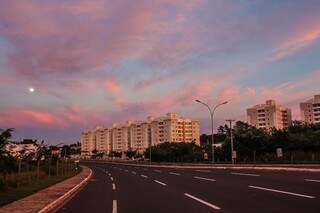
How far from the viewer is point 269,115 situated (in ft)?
465

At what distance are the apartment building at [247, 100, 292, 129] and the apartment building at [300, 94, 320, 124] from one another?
5.36m

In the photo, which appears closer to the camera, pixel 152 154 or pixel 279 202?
pixel 279 202

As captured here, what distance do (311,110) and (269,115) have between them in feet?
41.7

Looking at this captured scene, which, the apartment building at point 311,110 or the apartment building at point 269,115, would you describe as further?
the apartment building at point 269,115

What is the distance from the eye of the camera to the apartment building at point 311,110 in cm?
13662

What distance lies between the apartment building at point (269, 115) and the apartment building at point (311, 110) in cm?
536

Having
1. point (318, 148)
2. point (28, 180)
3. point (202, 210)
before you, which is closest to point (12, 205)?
point (202, 210)

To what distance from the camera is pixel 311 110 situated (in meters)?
141

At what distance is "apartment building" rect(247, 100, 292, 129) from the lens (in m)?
139

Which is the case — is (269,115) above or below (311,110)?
below

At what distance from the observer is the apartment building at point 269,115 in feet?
457

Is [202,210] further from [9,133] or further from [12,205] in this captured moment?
[9,133]

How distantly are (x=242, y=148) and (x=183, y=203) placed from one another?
68.6 meters

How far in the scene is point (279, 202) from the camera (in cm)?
1545
